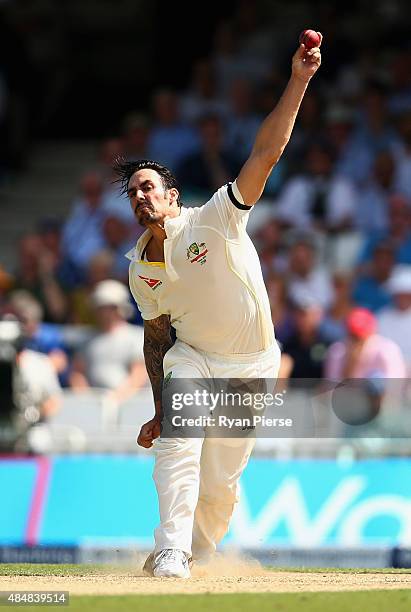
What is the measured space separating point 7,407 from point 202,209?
16.9 ft

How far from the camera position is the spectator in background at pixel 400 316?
1153cm

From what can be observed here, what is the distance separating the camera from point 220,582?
6703mm

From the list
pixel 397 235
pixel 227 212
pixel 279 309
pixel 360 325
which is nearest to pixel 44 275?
pixel 279 309

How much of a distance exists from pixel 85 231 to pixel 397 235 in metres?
3.52

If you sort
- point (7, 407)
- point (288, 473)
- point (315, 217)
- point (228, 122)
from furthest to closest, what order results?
point (228, 122)
point (315, 217)
point (7, 407)
point (288, 473)

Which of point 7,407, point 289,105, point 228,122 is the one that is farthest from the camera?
point 228,122

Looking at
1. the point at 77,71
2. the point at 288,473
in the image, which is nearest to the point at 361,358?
the point at 288,473

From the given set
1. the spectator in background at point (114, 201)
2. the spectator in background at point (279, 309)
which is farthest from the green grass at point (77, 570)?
the spectator in background at point (114, 201)

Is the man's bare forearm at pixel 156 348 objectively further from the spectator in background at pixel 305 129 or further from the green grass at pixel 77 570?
the spectator in background at pixel 305 129

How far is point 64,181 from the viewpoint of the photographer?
1773cm

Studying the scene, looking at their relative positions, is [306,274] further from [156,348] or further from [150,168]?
[150,168]

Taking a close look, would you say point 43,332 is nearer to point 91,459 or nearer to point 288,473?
→ point 91,459

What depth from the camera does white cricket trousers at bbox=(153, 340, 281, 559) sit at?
6.70 m

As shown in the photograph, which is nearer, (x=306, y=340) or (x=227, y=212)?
(x=227, y=212)
